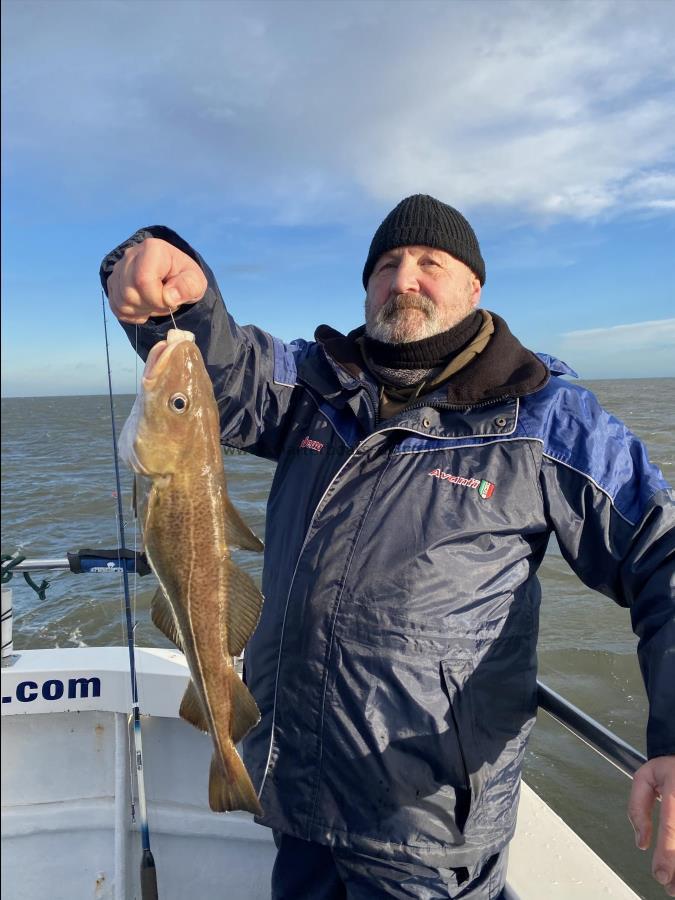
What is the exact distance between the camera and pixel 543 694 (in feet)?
8.62

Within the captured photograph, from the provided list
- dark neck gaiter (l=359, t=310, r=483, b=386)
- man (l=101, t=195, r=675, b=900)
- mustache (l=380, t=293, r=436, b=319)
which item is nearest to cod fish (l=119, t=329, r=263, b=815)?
man (l=101, t=195, r=675, b=900)

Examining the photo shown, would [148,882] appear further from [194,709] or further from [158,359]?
[158,359]

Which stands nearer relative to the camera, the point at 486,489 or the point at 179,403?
the point at 179,403

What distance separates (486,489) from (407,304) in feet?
3.41

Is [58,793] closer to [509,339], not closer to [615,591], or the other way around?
[615,591]

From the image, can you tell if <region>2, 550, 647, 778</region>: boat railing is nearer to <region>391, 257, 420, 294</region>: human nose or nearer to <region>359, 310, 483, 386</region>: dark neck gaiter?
<region>359, 310, 483, 386</region>: dark neck gaiter

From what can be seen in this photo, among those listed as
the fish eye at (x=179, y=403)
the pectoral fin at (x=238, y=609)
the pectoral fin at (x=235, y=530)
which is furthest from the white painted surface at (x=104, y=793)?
the fish eye at (x=179, y=403)

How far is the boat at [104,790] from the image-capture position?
3.31m

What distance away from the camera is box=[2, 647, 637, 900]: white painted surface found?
3.32 meters

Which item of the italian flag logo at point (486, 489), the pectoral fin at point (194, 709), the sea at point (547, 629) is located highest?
the italian flag logo at point (486, 489)

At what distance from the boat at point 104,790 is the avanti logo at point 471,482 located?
1.72 meters

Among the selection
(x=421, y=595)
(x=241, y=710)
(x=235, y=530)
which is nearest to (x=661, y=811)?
(x=421, y=595)

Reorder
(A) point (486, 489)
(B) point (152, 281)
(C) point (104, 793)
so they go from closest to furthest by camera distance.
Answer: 1. (B) point (152, 281)
2. (A) point (486, 489)
3. (C) point (104, 793)

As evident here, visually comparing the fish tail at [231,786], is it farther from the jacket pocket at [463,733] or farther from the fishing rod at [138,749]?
the fishing rod at [138,749]
